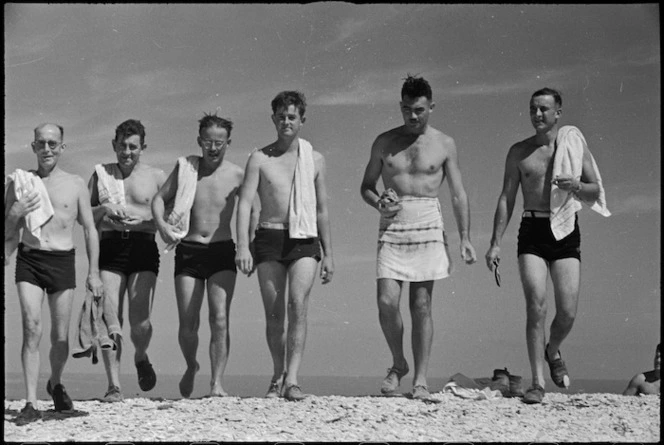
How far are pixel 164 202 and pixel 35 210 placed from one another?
1.43 metres

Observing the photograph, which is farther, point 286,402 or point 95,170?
point 95,170

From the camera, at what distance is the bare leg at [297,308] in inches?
418

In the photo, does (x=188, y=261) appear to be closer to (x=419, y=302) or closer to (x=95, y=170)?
(x=95, y=170)

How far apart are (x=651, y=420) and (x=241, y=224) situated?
432cm

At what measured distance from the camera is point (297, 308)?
1066 cm

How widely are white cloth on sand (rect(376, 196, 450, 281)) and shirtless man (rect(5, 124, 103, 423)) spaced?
2691 millimetres

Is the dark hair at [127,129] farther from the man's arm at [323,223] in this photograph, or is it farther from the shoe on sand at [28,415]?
the shoe on sand at [28,415]

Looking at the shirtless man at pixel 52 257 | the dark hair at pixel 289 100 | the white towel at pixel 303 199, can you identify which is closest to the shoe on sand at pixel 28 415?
the shirtless man at pixel 52 257

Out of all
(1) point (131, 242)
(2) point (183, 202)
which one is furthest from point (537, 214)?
(1) point (131, 242)

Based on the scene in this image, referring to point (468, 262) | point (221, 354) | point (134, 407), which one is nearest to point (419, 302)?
point (468, 262)

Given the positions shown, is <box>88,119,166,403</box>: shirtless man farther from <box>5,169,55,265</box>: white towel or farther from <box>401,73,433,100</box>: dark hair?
<box>401,73,433,100</box>: dark hair

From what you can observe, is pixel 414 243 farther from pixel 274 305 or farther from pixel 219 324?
pixel 219 324

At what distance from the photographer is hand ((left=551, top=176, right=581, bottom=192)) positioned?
11.1 meters

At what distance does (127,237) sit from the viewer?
11.4 m
